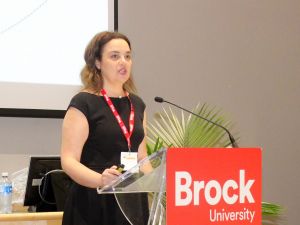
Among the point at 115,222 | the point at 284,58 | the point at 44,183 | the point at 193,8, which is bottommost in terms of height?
the point at 115,222

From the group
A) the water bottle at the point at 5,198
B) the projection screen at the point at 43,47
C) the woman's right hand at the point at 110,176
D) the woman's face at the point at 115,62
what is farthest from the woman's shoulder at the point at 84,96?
the projection screen at the point at 43,47

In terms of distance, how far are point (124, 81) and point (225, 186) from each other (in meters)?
0.83

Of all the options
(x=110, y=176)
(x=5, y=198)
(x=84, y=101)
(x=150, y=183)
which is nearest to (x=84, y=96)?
(x=84, y=101)

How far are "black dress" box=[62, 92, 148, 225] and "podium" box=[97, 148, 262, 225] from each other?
472 millimetres

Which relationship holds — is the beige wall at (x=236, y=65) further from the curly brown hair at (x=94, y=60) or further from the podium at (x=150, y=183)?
the podium at (x=150, y=183)

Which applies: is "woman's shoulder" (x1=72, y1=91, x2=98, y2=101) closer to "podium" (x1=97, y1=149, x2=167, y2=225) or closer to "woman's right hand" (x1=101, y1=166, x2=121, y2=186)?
"woman's right hand" (x1=101, y1=166, x2=121, y2=186)

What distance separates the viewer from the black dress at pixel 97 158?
1.77 metres

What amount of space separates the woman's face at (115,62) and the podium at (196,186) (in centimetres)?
70

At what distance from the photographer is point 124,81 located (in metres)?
1.96

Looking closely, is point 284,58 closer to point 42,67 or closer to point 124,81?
point 42,67

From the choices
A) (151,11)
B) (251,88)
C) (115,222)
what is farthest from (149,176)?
(251,88)

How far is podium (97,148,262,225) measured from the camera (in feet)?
3.92

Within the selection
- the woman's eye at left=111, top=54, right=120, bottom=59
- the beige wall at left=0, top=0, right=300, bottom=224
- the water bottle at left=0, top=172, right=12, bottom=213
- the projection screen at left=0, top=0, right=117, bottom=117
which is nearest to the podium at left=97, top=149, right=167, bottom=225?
the woman's eye at left=111, top=54, right=120, bottom=59

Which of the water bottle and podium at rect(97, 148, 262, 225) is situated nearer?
podium at rect(97, 148, 262, 225)
